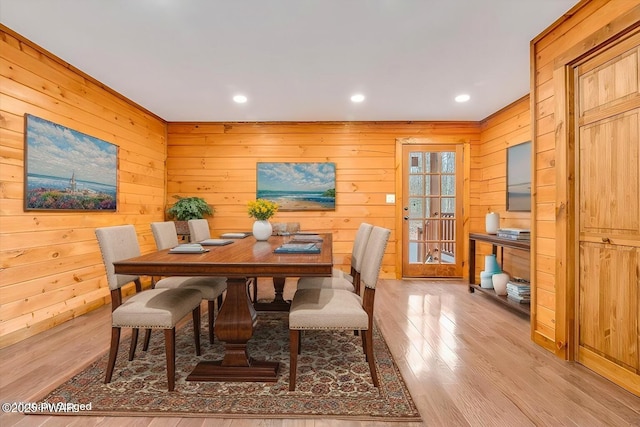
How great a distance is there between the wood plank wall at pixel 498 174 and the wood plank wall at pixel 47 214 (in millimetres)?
4731

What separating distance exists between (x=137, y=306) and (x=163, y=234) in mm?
989

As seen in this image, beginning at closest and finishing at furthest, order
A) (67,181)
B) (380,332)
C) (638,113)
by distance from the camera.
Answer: (638,113), (380,332), (67,181)

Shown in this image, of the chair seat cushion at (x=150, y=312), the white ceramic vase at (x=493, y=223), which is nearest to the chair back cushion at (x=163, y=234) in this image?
the chair seat cushion at (x=150, y=312)

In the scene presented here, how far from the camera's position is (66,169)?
119 inches

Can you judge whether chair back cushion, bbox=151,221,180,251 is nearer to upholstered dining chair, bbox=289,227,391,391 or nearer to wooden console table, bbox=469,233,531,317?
upholstered dining chair, bbox=289,227,391,391

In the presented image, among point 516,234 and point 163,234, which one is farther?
point 516,234

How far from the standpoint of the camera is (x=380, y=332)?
2699 millimetres

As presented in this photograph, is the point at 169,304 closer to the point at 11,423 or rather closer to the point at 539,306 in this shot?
the point at 11,423

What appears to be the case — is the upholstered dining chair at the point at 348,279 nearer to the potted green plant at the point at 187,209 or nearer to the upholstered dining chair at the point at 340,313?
the upholstered dining chair at the point at 340,313

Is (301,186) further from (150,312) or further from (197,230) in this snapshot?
(150,312)

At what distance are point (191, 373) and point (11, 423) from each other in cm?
81

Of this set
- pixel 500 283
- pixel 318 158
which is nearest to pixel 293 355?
pixel 500 283

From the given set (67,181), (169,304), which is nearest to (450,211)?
(169,304)

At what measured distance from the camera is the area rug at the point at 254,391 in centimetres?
162
